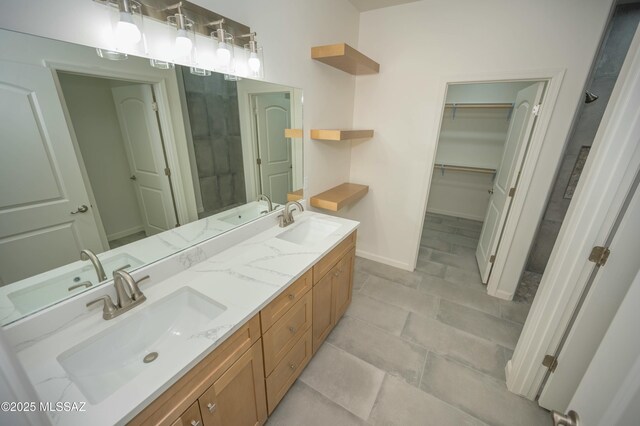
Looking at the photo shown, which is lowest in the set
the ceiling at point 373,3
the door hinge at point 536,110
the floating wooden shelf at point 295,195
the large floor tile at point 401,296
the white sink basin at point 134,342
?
the large floor tile at point 401,296

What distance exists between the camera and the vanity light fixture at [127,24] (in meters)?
0.97

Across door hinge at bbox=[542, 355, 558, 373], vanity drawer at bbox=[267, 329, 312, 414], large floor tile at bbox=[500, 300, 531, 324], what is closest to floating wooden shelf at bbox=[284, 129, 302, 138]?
vanity drawer at bbox=[267, 329, 312, 414]

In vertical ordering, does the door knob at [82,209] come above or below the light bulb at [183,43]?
below

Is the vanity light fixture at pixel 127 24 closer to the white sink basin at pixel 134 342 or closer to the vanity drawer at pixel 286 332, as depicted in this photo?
the white sink basin at pixel 134 342

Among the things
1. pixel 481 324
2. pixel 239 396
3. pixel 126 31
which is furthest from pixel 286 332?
pixel 481 324

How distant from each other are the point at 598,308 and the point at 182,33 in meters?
2.38

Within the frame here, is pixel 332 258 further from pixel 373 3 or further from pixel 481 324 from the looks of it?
pixel 373 3

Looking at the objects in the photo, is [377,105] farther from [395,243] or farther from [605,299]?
[605,299]

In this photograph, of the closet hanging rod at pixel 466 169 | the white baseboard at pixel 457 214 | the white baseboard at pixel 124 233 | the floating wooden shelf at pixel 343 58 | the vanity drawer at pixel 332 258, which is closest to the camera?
the white baseboard at pixel 124 233

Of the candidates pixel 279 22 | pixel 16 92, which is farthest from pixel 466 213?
pixel 16 92

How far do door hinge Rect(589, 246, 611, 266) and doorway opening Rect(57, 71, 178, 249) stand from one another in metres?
2.14

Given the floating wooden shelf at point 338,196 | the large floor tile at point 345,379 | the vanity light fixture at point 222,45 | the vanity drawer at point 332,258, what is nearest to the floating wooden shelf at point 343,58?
the vanity light fixture at point 222,45

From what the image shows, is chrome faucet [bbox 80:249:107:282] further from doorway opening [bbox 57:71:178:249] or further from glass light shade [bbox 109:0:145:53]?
glass light shade [bbox 109:0:145:53]

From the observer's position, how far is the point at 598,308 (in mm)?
1204
